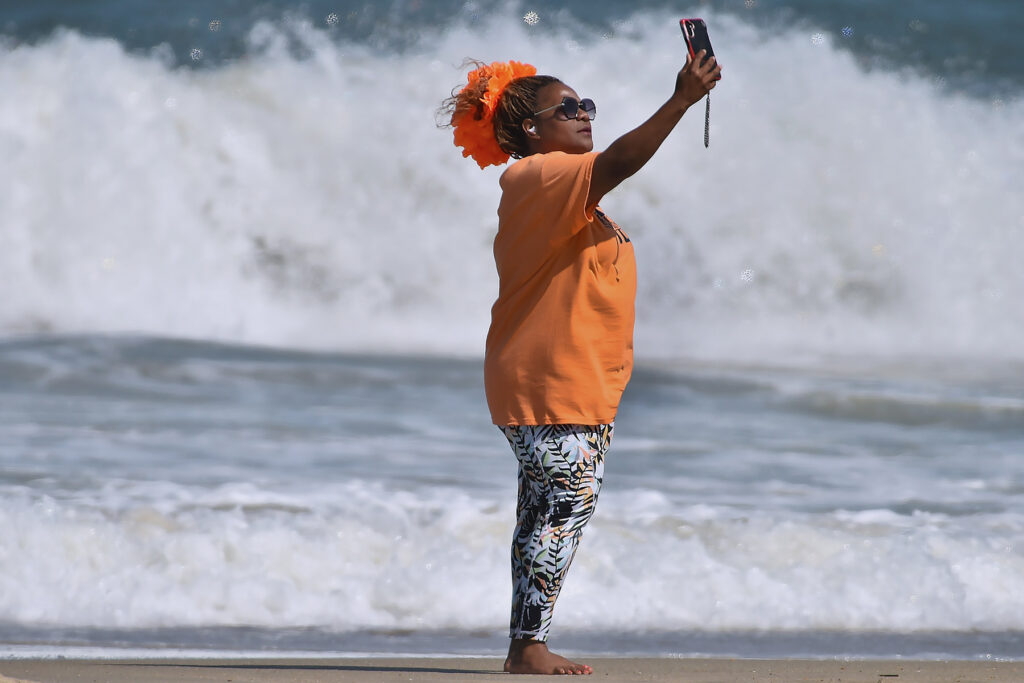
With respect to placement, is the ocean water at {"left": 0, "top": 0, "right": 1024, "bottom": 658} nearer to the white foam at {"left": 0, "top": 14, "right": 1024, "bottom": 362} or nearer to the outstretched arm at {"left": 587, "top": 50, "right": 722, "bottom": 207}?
the white foam at {"left": 0, "top": 14, "right": 1024, "bottom": 362}

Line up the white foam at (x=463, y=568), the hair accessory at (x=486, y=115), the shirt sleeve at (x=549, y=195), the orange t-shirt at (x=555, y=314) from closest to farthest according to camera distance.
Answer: the shirt sleeve at (x=549, y=195) → the orange t-shirt at (x=555, y=314) → the hair accessory at (x=486, y=115) → the white foam at (x=463, y=568)

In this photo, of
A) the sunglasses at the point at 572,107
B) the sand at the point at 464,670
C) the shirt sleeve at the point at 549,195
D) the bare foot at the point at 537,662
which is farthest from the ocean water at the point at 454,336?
the sunglasses at the point at 572,107

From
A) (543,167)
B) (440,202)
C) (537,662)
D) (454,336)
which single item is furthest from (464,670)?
(440,202)

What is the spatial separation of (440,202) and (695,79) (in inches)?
281

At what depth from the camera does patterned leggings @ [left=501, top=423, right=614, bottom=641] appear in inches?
98.0

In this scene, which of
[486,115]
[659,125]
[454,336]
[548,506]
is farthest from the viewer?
[454,336]

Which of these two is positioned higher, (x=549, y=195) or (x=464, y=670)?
(x=549, y=195)

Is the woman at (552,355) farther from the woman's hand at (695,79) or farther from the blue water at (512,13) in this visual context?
the blue water at (512,13)

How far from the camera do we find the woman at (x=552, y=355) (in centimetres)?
247

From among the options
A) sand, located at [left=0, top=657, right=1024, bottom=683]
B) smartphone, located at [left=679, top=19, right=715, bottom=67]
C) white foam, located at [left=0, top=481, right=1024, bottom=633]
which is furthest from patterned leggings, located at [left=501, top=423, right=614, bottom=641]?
white foam, located at [left=0, top=481, right=1024, bottom=633]

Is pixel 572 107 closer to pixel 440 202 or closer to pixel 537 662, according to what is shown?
pixel 537 662

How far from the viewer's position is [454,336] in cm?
856

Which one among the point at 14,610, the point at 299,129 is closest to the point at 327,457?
the point at 14,610

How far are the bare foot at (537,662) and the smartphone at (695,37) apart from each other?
1.21 metres
